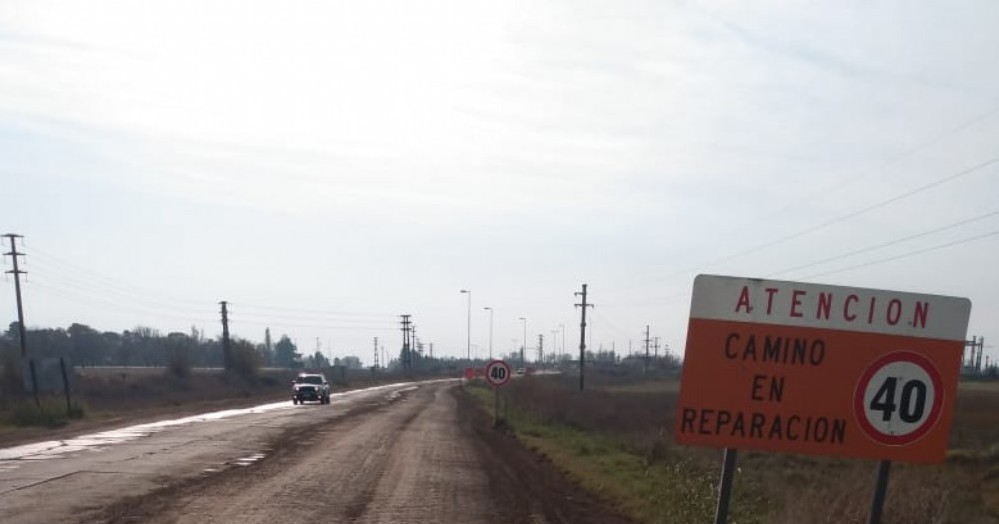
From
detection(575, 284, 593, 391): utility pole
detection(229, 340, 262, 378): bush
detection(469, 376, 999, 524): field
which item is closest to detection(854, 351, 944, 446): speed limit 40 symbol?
detection(469, 376, 999, 524): field

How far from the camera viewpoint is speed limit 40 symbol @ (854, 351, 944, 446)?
777cm

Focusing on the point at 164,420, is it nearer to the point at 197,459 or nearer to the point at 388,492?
the point at 197,459

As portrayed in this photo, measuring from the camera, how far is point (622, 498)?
1844 centimetres

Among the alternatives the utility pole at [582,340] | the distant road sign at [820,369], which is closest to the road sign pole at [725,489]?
the distant road sign at [820,369]

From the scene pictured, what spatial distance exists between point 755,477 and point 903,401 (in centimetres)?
1415

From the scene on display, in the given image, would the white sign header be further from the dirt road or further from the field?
the dirt road

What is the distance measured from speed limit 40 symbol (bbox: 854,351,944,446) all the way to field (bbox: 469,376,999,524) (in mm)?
4590

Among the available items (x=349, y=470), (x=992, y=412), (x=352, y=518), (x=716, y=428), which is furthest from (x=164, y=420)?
(x=992, y=412)

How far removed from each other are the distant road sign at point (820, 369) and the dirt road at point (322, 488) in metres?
7.56

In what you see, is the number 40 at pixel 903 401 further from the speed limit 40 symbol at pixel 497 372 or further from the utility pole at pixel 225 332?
the utility pole at pixel 225 332

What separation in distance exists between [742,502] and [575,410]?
40.0 m

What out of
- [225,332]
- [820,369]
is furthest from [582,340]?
[820,369]

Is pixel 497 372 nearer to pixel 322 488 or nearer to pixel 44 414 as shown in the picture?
pixel 44 414

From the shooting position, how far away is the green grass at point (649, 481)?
14.9 meters
